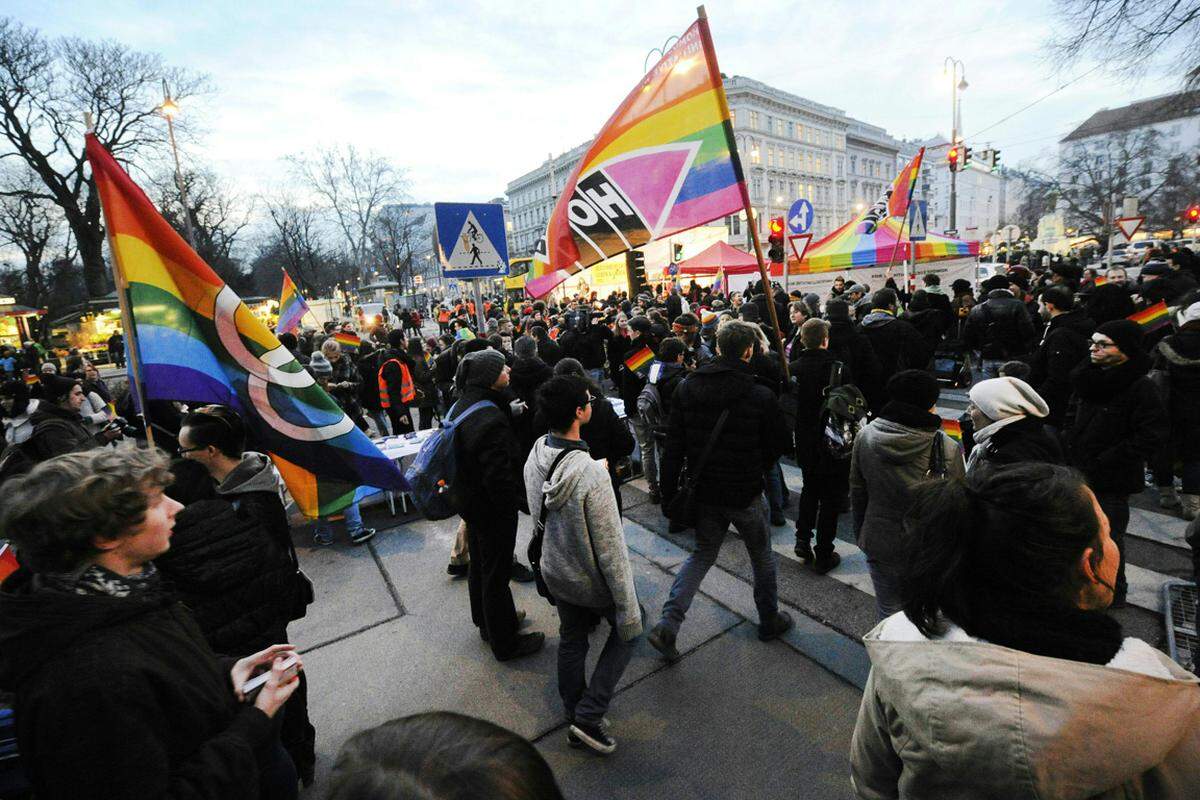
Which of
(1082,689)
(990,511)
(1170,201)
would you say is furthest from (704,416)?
(1170,201)

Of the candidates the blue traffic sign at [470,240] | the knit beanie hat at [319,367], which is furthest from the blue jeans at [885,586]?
the knit beanie hat at [319,367]

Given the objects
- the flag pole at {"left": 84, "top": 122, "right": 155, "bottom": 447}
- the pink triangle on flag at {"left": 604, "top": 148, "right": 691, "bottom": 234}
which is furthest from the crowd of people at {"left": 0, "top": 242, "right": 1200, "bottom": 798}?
the pink triangle on flag at {"left": 604, "top": 148, "right": 691, "bottom": 234}

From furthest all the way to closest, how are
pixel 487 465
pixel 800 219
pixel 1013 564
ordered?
pixel 800 219 < pixel 487 465 < pixel 1013 564

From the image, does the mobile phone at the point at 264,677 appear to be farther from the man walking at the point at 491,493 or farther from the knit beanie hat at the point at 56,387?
the knit beanie hat at the point at 56,387

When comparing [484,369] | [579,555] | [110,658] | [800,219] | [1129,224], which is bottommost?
[579,555]

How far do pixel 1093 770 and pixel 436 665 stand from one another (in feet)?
11.3

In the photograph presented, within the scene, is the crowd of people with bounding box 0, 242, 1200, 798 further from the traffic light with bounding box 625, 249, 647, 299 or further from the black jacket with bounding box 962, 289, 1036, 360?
the traffic light with bounding box 625, 249, 647, 299

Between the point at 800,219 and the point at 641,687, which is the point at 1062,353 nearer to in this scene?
the point at 641,687

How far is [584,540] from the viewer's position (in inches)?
103

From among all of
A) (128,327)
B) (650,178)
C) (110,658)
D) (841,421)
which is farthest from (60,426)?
(841,421)

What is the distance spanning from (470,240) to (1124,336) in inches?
203

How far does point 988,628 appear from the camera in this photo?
46.5 inches

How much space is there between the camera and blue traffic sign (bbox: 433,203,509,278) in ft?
18.0

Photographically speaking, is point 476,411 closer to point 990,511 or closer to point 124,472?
point 124,472
